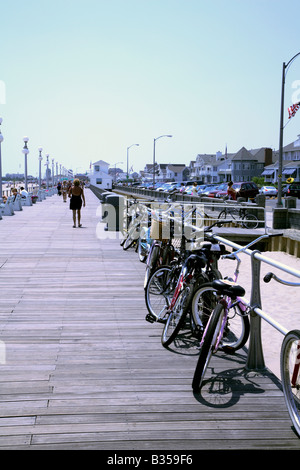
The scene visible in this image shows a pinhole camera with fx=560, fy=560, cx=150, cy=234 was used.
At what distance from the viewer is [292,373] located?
13.1ft

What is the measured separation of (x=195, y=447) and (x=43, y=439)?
Answer: 3.31 ft

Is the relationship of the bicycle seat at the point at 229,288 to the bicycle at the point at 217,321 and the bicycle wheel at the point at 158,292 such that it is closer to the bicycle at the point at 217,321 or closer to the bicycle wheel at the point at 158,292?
the bicycle at the point at 217,321

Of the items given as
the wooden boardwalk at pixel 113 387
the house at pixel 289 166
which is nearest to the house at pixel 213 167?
the house at pixel 289 166

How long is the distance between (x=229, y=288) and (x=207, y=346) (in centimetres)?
54

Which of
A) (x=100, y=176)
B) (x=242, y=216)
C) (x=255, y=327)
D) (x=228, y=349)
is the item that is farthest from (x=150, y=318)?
(x=100, y=176)

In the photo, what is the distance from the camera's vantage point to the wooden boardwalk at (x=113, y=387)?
3783 mm

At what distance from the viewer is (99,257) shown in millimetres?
12531

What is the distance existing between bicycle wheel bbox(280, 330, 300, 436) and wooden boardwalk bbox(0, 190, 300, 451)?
0.50 feet

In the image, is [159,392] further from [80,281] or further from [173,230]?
[80,281]

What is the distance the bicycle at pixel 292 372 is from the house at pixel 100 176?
121080mm

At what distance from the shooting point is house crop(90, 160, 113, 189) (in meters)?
132

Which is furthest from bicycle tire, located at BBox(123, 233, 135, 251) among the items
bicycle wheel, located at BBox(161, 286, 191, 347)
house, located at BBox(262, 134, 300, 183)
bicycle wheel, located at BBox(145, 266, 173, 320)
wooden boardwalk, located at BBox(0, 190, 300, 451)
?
house, located at BBox(262, 134, 300, 183)

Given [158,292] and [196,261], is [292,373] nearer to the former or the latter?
[196,261]
